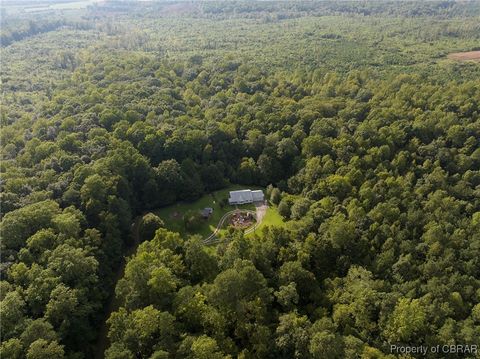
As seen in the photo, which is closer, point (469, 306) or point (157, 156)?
point (469, 306)

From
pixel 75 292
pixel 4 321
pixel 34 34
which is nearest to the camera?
pixel 4 321

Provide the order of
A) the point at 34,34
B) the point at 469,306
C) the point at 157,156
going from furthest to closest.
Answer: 1. the point at 34,34
2. the point at 157,156
3. the point at 469,306

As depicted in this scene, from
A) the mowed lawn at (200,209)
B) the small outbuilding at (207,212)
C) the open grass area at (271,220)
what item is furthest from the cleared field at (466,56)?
the small outbuilding at (207,212)

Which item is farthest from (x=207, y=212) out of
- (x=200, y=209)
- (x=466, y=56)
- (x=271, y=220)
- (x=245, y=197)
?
(x=466, y=56)

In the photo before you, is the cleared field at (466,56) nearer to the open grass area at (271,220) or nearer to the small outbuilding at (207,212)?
the open grass area at (271,220)

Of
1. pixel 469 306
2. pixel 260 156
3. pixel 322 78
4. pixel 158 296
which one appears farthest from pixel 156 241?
pixel 322 78

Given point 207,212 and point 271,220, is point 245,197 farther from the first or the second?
point 207,212

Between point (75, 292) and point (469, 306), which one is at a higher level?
point (75, 292)

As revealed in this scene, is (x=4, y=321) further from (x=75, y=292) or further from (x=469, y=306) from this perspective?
A: (x=469, y=306)
